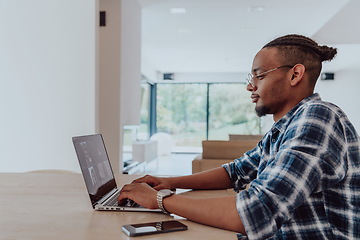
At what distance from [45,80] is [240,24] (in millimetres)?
3516

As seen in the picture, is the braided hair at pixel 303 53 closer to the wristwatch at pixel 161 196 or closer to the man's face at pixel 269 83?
the man's face at pixel 269 83

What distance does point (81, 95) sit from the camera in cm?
309

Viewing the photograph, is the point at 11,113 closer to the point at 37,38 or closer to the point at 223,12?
the point at 37,38

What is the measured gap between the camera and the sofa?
318cm

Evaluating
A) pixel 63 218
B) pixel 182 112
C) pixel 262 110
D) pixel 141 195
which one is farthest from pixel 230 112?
pixel 63 218

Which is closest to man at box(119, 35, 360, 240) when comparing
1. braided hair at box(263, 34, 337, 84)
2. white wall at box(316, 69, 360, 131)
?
braided hair at box(263, 34, 337, 84)

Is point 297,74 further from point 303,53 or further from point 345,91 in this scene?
point 345,91

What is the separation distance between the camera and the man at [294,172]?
→ 831mm

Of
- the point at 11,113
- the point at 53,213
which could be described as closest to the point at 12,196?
the point at 53,213

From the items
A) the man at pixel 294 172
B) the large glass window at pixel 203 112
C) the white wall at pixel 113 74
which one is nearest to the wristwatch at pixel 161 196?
the man at pixel 294 172

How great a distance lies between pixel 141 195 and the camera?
106 centimetres

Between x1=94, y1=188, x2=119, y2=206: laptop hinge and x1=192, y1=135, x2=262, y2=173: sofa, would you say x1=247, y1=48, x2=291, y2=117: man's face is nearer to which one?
x1=94, y1=188, x2=119, y2=206: laptop hinge

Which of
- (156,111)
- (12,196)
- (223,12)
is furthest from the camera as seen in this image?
(156,111)

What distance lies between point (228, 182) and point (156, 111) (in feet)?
34.1
